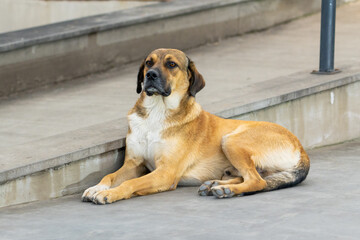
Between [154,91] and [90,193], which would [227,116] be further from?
[90,193]

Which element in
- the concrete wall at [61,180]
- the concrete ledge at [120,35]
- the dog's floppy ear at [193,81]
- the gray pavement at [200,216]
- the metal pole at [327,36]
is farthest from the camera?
the concrete ledge at [120,35]

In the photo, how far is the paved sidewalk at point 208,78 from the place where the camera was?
343 inches

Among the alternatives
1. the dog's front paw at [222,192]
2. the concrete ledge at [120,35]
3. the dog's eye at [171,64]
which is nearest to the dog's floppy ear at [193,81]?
the dog's eye at [171,64]

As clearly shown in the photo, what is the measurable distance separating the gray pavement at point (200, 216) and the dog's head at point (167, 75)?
2.83 ft

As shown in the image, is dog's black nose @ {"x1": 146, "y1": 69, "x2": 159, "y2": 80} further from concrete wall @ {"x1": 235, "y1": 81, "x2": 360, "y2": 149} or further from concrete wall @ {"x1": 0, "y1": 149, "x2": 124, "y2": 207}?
concrete wall @ {"x1": 235, "y1": 81, "x2": 360, "y2": 149}

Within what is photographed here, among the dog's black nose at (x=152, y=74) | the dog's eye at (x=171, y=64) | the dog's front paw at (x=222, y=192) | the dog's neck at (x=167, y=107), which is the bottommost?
the dog's front paw at (x=222, y=192)

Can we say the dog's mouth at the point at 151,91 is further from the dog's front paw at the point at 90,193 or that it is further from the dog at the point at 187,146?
the dog's front paw at the point at 90,193

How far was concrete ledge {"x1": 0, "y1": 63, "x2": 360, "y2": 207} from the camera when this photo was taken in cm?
654

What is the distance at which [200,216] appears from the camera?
596 centimetres

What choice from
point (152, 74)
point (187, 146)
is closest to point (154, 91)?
point (152, 74)

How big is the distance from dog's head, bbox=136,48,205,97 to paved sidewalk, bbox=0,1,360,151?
1.41 meters

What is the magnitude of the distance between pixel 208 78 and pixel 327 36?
5.86 feet

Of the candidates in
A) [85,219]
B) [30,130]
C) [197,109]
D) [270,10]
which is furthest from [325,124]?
[270,10]

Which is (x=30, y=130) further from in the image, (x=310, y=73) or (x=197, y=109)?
(x=310, y=73)
